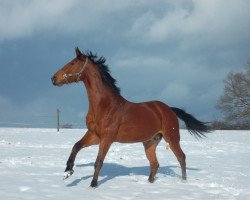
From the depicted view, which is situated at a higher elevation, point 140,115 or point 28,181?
point 140,115

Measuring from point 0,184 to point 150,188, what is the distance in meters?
2.54

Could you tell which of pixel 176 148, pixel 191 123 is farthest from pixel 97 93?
pixel 191 123

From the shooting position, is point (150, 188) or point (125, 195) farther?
point (150, 188)

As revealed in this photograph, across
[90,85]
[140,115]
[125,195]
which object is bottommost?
[125,195]

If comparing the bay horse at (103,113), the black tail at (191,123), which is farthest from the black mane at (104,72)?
the black tail at (191,123)

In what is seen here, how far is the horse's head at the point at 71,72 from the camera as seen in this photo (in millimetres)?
7316

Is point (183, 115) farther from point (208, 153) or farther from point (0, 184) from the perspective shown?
point (208, 153)

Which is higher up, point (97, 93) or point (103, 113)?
point (97, 93)

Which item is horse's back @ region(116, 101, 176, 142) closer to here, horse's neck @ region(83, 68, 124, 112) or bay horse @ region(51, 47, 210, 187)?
bay horse @ region(51, 47, 210, 187)

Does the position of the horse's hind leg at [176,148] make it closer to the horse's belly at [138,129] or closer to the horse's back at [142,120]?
the horse's back at [142,120]

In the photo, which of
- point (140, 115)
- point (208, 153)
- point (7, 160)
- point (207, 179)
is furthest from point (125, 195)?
point (208, 153)

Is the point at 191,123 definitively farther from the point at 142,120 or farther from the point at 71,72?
the point at 71,72

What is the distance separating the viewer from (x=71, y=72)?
24.1 feet

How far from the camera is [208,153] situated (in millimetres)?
14344
